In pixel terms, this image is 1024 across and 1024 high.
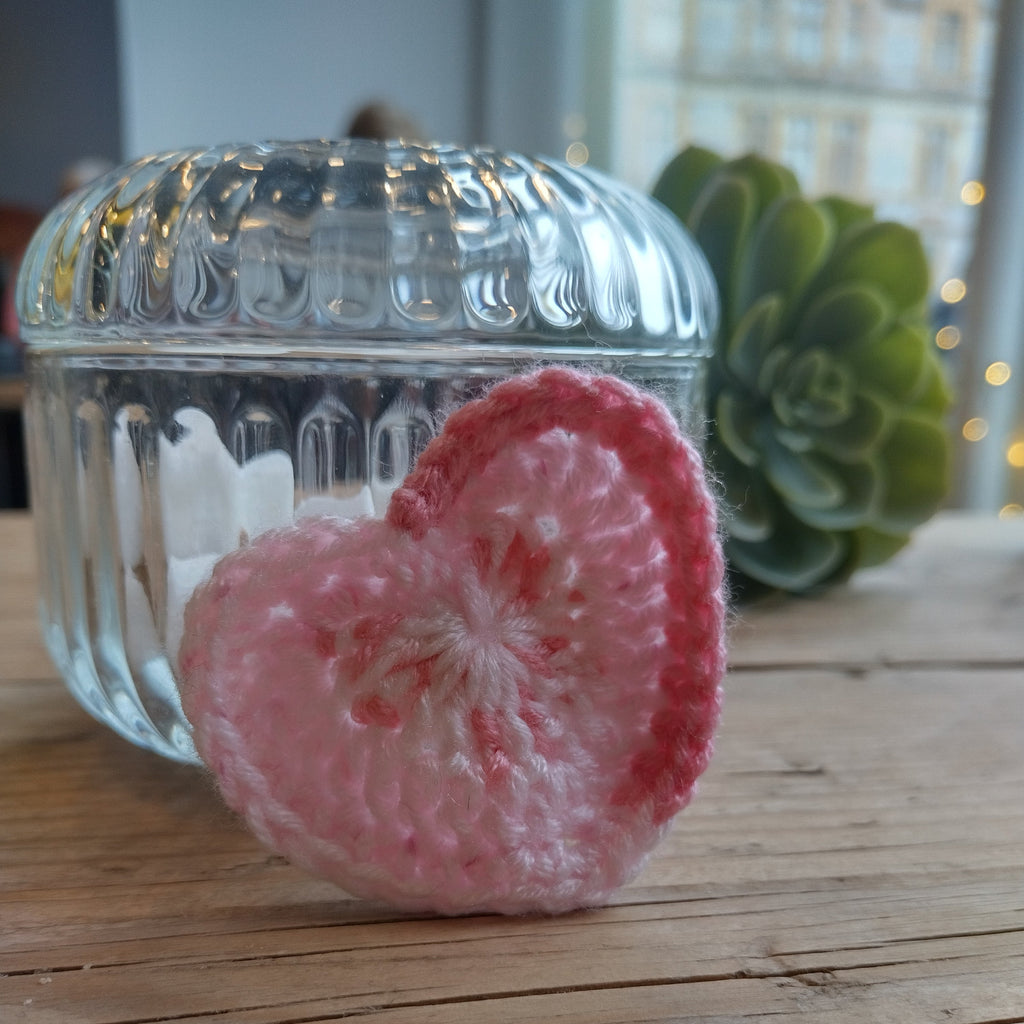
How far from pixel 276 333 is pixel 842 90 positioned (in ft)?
3.85

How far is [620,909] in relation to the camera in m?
0.22

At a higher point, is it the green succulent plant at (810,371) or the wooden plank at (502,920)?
the green succulent plant at (810,371)

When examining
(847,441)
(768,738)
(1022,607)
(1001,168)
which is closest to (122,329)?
(768,738)

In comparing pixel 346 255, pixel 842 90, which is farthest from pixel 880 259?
pixel 842 90

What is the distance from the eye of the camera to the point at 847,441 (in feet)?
1.65

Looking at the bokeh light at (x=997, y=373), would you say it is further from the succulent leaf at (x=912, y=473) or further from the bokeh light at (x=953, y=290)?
the succulent leaf at (x=912, y=473)

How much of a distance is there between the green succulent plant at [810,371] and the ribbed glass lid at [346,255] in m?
0.21

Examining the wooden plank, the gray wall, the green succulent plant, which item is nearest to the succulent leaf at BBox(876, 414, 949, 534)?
the green succulent plant

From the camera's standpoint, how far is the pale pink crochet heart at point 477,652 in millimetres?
192

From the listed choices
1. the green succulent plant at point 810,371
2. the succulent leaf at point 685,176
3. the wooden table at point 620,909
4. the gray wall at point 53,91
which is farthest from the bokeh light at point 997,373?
the gray wall at point 53,91

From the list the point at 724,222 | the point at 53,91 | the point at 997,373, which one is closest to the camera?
the point at 724,222

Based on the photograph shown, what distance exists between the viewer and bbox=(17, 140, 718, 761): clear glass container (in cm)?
24

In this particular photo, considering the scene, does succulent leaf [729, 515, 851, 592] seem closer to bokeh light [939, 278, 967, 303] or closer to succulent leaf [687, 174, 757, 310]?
succulent leaf [687, 174, 757, 310]

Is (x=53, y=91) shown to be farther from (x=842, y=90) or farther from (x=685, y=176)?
(x=685, y=176)
